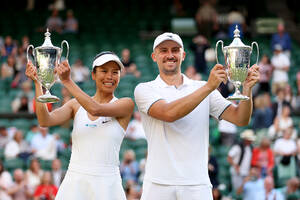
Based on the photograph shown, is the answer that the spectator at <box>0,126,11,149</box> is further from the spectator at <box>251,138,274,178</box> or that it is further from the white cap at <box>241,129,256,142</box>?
the spectator at <box>251,138,274,178</box>

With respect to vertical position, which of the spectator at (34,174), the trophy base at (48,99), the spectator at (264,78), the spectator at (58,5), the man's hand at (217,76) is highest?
the spectator at (58,5)

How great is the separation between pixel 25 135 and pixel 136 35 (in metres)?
6.18

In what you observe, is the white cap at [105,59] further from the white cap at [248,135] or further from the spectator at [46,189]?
the white cap at [248,135]

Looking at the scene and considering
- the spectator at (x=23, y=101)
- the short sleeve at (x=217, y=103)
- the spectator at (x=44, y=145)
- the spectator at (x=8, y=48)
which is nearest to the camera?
the short sleeve at (x=217, y=103)

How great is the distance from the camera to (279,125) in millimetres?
12461

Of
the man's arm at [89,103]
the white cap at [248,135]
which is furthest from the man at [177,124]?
the white cap at [248,135]

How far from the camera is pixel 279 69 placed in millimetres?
14680

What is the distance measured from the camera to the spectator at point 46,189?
1047 centimetres

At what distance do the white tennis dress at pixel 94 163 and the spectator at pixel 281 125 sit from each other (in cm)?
682

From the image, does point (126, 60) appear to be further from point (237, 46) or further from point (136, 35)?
point (237, 46)

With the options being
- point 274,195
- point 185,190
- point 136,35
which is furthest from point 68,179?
point 136,35

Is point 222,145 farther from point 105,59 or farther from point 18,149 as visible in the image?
point 105,59

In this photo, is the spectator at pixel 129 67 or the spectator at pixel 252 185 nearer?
the spectator at pixel 252 185

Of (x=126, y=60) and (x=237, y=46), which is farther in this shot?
(x=126, y=60)
